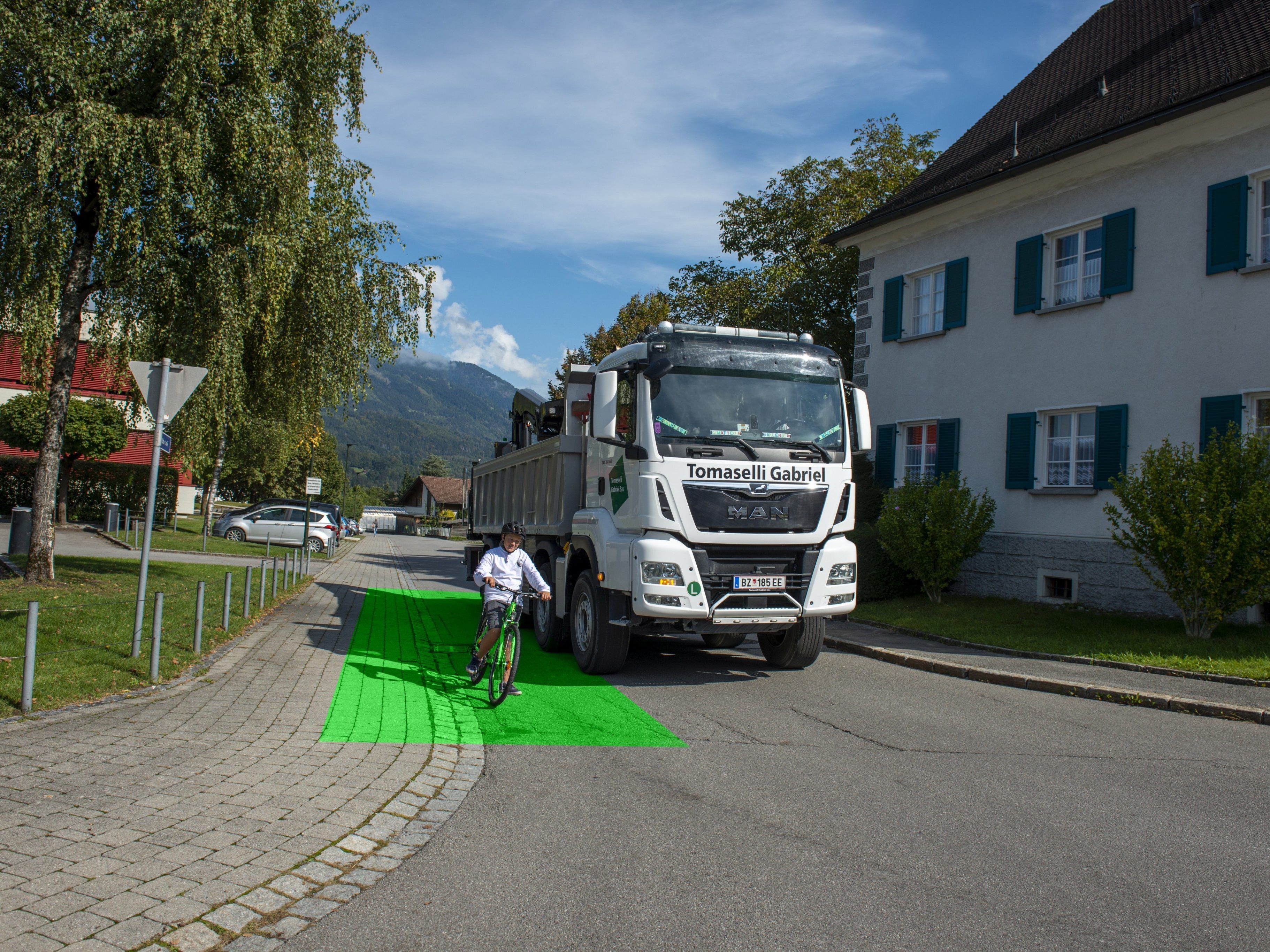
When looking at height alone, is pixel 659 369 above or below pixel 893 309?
A: below

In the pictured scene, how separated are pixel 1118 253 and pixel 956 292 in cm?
349

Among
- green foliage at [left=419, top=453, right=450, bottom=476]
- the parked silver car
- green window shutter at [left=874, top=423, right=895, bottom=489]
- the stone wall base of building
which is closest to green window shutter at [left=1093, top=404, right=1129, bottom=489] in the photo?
the stone wall base of building

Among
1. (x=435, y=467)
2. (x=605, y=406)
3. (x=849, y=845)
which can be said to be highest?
(x=435, y=467)

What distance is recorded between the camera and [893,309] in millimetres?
19906

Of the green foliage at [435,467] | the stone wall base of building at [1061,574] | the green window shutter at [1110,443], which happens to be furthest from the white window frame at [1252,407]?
the green foliage at [435,467]

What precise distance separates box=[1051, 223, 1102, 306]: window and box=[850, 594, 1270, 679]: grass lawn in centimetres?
506

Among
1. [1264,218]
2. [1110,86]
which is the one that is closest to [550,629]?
[1264,218]

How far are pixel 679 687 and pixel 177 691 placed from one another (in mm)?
4354

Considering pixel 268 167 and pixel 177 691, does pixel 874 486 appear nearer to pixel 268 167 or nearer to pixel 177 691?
pixel 268 167

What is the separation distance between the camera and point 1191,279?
45.6 ft

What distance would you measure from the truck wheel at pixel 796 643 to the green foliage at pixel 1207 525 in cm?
464

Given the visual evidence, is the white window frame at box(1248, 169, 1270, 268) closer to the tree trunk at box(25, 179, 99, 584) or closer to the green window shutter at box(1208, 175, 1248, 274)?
the green window shutter at box(1208, 175, 1248, 274)

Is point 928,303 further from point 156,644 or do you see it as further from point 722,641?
point 156,644

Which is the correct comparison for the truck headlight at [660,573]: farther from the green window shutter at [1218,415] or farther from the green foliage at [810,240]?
the green foliage at [810,240]
